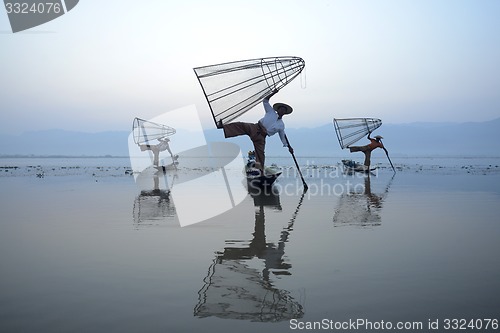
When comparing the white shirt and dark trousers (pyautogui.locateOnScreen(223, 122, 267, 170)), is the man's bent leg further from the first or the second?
the white shirt

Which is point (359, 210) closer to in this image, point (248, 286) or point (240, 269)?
point (240, 269)

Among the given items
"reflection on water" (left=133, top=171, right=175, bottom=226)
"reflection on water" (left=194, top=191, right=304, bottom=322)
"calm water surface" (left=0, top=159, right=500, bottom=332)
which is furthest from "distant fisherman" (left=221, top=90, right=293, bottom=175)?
"reflection on water" (left=194, top=191, right=304, bottom=322)

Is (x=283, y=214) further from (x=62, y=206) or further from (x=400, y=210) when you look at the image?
(x=62, y=206)

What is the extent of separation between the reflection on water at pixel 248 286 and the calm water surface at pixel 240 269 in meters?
0.02

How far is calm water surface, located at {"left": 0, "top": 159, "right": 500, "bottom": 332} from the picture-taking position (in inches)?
181

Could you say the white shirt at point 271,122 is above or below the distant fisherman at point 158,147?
above

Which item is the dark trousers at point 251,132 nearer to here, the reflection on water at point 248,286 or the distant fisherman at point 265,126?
the distant fisherman at point 265,126

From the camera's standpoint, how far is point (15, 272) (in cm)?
618

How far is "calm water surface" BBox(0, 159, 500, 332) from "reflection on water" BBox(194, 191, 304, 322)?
0.07 feet

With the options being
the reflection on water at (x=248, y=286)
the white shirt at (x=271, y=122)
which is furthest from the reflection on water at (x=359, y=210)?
the white shirt at (x=271, y=122)

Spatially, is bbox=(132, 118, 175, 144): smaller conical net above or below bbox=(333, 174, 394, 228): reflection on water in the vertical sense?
above

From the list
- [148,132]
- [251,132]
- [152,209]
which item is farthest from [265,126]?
[148,132]

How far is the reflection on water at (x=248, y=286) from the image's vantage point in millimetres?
4699

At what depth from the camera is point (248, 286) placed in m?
5.63
